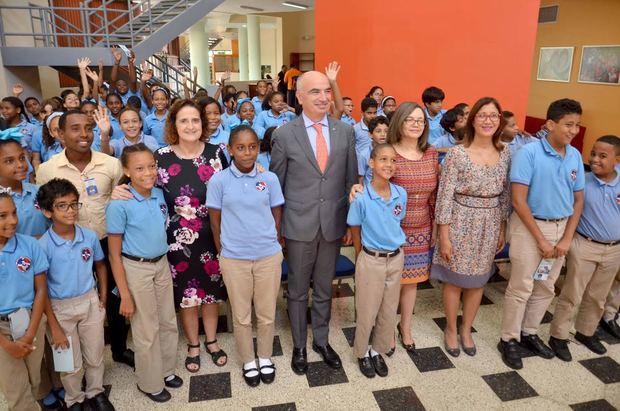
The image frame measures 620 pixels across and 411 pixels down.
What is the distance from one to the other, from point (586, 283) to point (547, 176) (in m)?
0.83

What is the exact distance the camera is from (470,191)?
2604 millimetres

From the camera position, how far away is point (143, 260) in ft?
7.47

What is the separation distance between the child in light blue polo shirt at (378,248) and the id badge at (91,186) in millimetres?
1414

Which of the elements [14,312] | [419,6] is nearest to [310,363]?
[14,312]

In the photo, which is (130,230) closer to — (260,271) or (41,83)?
(260,271)

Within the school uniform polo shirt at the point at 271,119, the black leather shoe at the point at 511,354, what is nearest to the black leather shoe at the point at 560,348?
the black leather shoe at the point at 511,354

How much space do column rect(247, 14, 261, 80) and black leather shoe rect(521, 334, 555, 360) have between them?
1625 cm

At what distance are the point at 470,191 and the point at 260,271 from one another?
1.32 m

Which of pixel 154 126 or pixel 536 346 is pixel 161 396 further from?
pixel 154 126

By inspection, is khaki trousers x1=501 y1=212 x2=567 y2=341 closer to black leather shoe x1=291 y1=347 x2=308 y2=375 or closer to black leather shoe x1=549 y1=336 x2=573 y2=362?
black leather shoe x1=549 y1=336 x2=573 y2=362

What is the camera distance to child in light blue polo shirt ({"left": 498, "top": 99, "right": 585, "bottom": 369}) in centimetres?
257

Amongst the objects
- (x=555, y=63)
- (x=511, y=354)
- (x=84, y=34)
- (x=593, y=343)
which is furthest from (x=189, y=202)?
(x=555, y=63)

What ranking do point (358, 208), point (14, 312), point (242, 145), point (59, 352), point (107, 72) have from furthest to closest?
point (107, 72) → point (358, 208) → point (242, 145) → point (59, 352) → point (14, 312)

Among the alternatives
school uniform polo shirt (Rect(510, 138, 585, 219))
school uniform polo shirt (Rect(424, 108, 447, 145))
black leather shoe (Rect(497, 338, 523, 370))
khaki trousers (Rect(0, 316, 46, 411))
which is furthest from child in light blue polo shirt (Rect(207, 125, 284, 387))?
school uniform polo shirt (Rect(424, 108, 447, 145))
